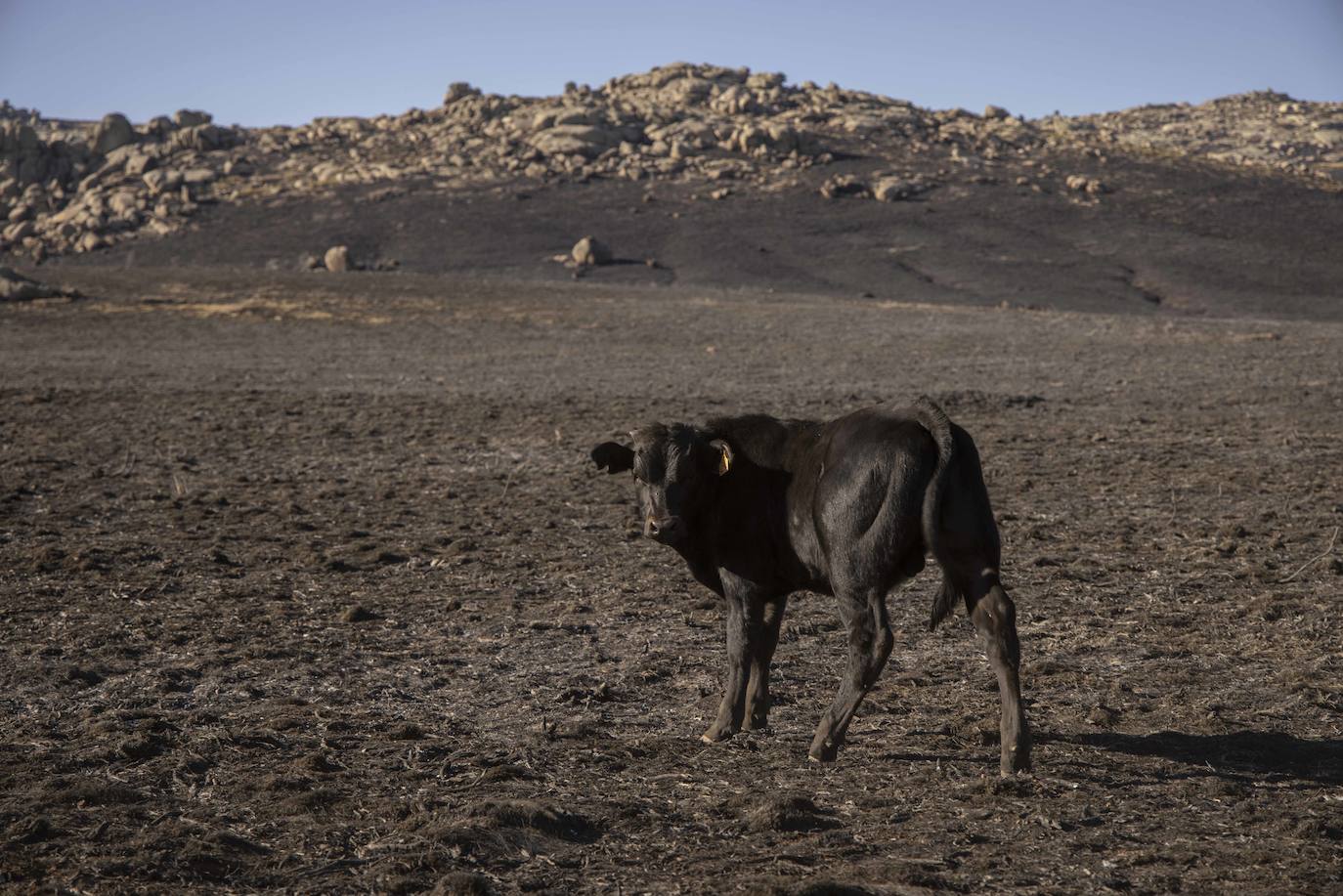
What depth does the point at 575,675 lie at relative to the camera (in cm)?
749

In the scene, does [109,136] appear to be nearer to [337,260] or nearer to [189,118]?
[189,118]

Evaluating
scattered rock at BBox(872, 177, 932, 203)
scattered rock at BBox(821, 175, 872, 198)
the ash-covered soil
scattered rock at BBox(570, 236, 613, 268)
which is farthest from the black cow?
scattered rock at BBox(821, 175, 872, 198)

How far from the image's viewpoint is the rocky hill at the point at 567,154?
228ft

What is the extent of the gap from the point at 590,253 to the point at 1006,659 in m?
50.8

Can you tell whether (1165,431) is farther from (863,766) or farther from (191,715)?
(191,715)

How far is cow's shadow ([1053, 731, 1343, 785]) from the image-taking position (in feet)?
18.8

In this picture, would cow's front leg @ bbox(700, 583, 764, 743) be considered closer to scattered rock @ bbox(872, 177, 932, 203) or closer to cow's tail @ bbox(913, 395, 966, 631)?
cow's tail @ bbox(913, 395, 966, 631)

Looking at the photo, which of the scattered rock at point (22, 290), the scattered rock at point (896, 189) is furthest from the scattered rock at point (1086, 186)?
the scattered rock at point (22, 290)

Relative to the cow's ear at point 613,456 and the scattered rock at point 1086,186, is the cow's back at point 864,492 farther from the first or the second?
the scattered rock at point 1086,186

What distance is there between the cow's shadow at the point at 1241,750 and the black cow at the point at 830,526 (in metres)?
0.77

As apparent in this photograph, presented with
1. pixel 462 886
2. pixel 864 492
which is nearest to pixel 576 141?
pixel 864 492

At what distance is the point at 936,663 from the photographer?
764cm

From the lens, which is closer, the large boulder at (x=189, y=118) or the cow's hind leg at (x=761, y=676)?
the cow's hind leg at (x=761, y=676)

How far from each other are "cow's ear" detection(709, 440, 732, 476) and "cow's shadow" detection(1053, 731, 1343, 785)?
205cm
